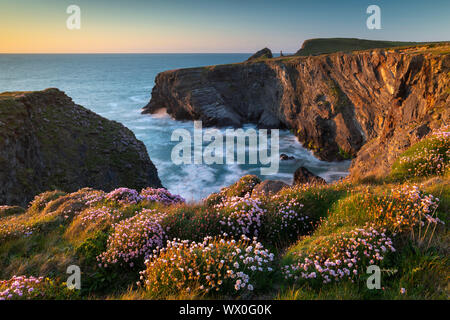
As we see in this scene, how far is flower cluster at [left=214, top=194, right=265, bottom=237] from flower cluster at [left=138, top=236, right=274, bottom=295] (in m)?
1.83

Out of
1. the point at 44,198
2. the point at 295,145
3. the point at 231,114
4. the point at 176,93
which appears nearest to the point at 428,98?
the point at 44,198

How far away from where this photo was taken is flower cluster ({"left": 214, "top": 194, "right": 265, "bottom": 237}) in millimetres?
7121

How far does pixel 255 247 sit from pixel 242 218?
6.41 ft

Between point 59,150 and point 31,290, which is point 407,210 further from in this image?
point 59,150

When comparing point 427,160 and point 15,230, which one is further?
point 427,160

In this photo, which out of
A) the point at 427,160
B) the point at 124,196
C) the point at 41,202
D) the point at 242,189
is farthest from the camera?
the point at 41,202

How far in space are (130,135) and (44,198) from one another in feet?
51.7

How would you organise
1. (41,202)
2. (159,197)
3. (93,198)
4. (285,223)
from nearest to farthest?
(285,223) → (93,198) → (159,197) → (41,202)

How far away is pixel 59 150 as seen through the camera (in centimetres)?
2162

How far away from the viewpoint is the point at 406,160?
995 cm

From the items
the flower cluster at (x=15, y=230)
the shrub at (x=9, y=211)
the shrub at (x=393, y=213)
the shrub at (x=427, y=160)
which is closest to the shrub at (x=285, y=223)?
the shrub at (x=393, y=213)

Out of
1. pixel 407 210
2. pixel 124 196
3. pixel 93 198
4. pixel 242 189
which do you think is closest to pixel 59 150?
pixel 93 198

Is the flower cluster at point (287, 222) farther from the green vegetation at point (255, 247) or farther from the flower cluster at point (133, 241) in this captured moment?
the flower cluster at point (133, 241)
